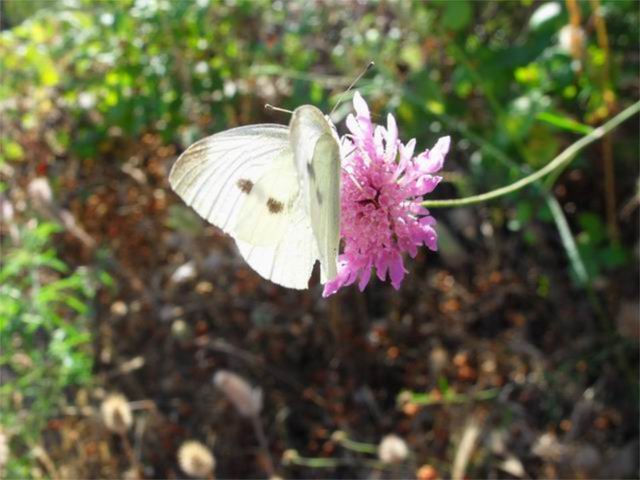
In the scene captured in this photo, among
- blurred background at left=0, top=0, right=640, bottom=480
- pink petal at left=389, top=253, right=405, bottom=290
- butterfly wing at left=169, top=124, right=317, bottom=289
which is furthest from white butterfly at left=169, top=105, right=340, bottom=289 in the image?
blurred background at left=0, top=0, right=640, bottom=480

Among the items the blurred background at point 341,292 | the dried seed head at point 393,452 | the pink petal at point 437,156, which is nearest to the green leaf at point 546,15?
the blurred background at point 341,292

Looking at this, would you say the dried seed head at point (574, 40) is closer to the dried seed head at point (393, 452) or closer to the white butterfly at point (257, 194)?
the dried seed head at point (393, 452)

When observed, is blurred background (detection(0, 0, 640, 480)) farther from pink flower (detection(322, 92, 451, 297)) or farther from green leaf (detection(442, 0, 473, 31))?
pink flower (detection(322, 92, 451, 297))

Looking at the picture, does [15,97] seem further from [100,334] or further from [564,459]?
[564,459]

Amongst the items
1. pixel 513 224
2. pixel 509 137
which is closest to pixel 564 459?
pixel 513 224

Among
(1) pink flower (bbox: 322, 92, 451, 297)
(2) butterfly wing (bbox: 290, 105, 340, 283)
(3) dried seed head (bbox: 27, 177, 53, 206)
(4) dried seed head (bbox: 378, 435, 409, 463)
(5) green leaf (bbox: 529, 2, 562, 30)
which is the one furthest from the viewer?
(3) dried seed head (bbox: 27, 177, 53, 206)

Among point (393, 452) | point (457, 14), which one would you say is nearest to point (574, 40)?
point (457, 14)
